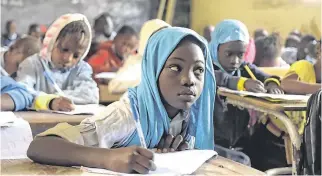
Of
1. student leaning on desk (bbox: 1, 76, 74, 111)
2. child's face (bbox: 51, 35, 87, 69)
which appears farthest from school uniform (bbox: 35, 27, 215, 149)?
child's face (bbox: 51, 35, 87, 69)

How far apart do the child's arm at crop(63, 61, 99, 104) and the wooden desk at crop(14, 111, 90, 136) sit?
0.42m

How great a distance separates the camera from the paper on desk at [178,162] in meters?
1.16

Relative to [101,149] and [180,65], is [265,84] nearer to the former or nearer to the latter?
[180,65]

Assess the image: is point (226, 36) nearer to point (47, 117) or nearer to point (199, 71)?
point (47, 117)

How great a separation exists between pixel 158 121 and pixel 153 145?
2.4 inches

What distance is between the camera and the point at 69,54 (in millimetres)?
2502

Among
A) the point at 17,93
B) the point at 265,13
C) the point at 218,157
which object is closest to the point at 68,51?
the point at 17,93

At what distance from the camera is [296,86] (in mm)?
2738

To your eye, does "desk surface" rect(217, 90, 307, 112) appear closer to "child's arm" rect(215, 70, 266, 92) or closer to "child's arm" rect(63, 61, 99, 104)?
"child's arm" rect(215, 70, 266, 92)

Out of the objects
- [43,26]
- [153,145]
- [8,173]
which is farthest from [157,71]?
[43,26]

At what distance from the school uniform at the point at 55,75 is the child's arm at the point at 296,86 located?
94cm

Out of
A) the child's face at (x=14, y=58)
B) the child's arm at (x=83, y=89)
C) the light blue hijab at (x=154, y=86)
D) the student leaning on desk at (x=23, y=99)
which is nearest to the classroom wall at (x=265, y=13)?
the child's face at (x=14, y=58)

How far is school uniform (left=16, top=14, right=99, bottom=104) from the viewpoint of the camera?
259cm

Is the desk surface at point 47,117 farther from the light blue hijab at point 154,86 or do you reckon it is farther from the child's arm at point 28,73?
the light blue hijab at point 154,86
